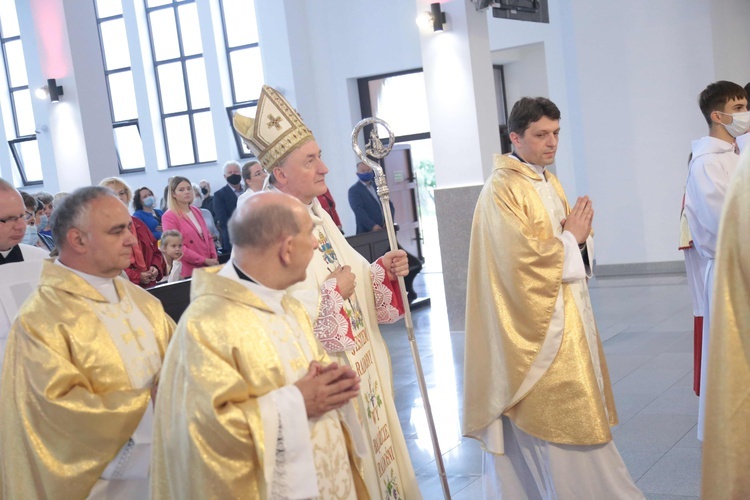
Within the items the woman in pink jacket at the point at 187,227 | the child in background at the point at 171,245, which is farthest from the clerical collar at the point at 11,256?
the woman in pink jacket at the point at 187,227

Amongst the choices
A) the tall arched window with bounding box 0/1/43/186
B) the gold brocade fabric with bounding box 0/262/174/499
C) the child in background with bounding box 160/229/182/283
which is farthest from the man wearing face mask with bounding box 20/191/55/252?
the tall arched window with bounding box 0/1/43/186

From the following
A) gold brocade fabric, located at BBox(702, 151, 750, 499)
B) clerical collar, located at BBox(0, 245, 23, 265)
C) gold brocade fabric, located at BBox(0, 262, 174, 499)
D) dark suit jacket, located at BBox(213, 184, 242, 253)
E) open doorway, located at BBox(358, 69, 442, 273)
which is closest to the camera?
gold brocade fabric, located at BBox(702, 151, 750, 499)

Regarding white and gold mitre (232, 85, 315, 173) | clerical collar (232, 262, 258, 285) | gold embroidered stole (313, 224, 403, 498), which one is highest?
white and gold mitre (232, 85, 315, 173)

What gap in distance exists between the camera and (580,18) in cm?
1029

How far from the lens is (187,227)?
7.39 metres

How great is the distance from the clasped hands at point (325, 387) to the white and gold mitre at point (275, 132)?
117 cm

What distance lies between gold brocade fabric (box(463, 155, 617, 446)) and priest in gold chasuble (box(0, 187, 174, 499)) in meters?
1.52

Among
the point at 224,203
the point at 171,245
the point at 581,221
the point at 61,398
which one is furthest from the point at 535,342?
the point at 224,203

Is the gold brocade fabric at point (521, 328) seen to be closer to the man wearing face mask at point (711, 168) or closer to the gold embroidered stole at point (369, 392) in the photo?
the gold embroidered stole at point (369, 392)

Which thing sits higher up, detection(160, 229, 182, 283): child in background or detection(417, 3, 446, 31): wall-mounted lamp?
detection(417, 3, 446, 31): wall-mounted lamp

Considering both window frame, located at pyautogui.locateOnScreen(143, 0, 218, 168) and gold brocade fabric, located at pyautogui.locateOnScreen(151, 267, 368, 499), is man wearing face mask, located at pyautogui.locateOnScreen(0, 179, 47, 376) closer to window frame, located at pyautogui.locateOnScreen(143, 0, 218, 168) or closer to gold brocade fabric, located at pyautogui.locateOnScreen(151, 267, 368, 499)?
gold brocade fabric, located at pyautogui.locateOnScreen(151, 267, 368, 499)

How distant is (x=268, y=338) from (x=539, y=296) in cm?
161

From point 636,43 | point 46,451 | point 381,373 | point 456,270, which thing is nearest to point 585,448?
point 381,373

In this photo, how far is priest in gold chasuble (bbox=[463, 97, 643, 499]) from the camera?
3479 millimetres
